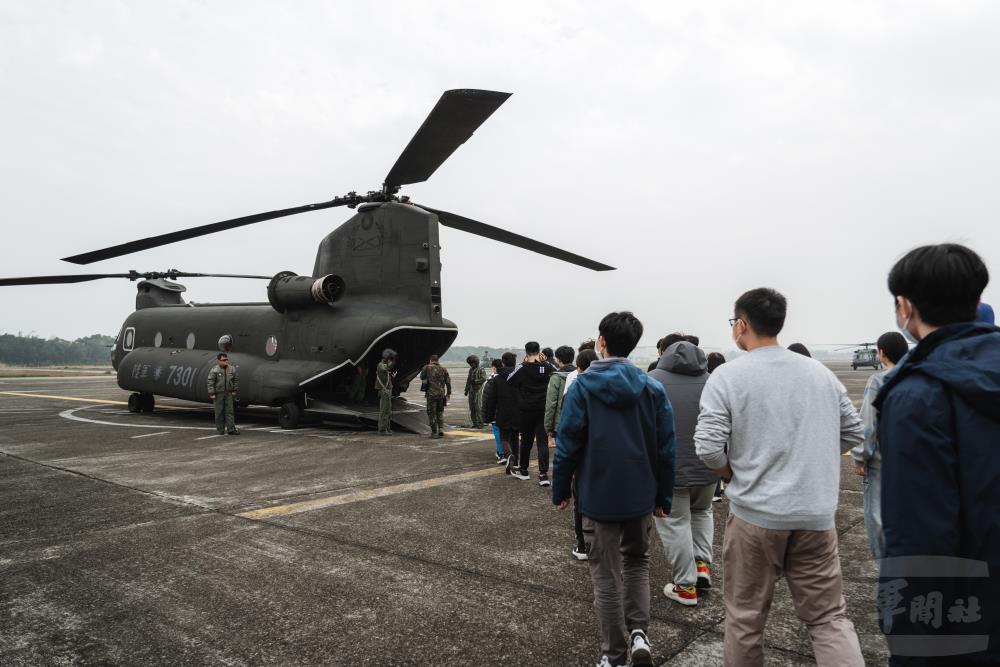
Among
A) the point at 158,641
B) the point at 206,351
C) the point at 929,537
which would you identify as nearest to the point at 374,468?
the point at 158,641

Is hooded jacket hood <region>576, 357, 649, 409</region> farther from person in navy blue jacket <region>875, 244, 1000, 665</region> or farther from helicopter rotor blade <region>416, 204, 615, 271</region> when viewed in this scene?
helicopter rotor blade <region>416, 204, 615, 271</region>

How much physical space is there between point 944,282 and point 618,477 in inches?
64.8

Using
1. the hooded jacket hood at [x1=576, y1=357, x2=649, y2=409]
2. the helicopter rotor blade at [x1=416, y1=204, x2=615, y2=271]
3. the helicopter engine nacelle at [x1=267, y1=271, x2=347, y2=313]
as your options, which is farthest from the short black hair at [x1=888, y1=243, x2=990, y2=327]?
the helicopter engine nacelle at [x1=267, y1=271, x2=347, y2=313]

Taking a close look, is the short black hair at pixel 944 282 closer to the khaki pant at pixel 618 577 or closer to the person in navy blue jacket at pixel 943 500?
the person in navy blue jacket at pixel 943 500

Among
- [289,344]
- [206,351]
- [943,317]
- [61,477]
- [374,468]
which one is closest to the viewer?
[943,317]

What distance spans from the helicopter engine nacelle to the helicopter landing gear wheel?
7.10 ft

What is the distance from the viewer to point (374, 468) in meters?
7.94

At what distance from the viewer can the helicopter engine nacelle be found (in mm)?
12195

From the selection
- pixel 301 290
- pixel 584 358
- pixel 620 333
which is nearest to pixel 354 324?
pixel 301 290

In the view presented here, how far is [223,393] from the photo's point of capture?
11.8 meters

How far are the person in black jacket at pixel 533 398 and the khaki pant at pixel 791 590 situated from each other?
454 centimetres

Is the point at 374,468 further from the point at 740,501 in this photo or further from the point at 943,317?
the point at 943,317

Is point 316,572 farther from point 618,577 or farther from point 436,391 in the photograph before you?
point 436,391

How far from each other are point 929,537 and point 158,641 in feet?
11.7
